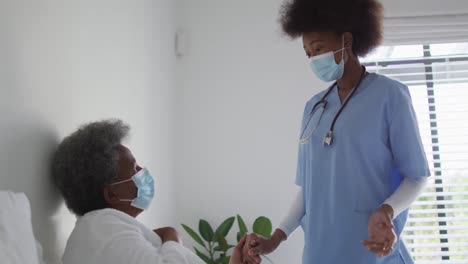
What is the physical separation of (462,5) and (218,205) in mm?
1737

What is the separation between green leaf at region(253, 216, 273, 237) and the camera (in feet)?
7.47

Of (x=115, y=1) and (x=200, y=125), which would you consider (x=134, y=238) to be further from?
(x=200, y=125)

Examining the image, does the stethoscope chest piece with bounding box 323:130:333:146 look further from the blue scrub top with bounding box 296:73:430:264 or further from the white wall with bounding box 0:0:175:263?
the white wall with bounding box 0:0:175:263

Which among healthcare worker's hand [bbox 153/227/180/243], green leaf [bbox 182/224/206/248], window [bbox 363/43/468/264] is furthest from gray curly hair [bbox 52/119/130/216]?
window [bbox 363/43/468/264]

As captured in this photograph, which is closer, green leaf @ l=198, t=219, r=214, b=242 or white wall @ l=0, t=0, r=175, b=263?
white wall @ l=0, t=0, r=175, b=263

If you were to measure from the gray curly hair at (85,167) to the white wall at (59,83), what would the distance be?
0.13 feet

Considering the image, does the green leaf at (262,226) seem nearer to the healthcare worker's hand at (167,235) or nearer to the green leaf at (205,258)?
the green leaf at (205,258)

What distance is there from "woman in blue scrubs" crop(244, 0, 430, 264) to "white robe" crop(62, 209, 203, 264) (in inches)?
11.8

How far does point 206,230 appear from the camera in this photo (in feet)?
7.69

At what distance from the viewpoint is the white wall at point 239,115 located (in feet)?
8.16

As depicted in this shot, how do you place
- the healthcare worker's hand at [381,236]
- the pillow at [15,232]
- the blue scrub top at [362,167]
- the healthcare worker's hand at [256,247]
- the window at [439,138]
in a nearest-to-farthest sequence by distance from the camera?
the pillow at [15,232]
the healthcare worker's hand at [381,236]
the blue scrub top at [362,167]
the healthcare worker's hand at [256,247]
the window at [439,138]

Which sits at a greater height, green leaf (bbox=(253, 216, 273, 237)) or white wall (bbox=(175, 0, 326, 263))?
white wall (bbox=(175, 0, 326, 263))

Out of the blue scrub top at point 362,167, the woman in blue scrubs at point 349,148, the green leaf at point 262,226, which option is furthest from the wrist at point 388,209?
the green leaf at point 262,226

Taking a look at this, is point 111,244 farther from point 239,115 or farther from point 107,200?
point 239,115
